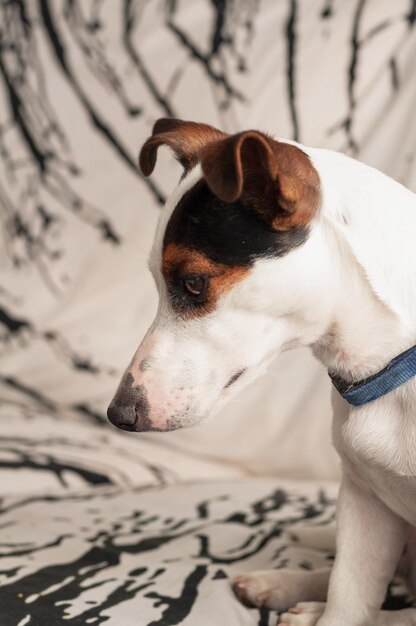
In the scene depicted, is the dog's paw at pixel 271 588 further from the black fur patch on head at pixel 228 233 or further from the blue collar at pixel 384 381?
the black fur patch on head at pixel 228 233

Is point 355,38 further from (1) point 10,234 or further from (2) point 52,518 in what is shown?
(2) point 52,518

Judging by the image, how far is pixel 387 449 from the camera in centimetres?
128

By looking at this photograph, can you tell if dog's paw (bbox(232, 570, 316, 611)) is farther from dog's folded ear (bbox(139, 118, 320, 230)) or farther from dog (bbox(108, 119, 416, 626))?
dog's folded ear (bbox(139, 118, 320, 230))

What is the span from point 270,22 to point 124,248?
68 cm

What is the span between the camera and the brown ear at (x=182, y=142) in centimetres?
137

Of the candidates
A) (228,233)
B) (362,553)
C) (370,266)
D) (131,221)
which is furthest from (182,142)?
(131,221)

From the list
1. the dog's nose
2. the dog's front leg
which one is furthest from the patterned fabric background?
the dog's nose

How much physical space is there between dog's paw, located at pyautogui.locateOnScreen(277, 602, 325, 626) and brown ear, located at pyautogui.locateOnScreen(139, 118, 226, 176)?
66 cm

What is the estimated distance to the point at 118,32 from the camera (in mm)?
2600

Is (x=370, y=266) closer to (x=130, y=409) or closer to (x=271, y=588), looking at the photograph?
(x=130, y=409)

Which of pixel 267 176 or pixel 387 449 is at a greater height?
pixel 267 176

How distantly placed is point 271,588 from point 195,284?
0.53 metres

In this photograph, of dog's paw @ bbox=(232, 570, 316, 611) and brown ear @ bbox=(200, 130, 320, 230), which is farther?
dog's paw @ bbox=(232, 570, 316, 611)

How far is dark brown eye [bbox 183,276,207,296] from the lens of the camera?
124cm
